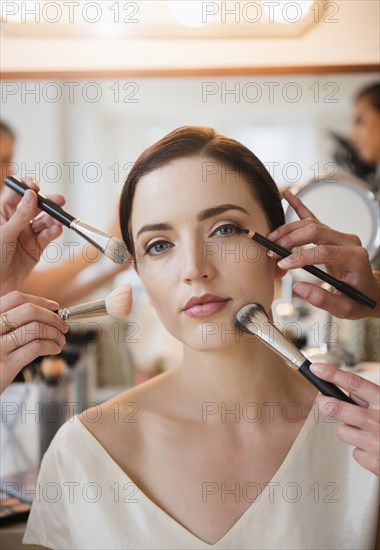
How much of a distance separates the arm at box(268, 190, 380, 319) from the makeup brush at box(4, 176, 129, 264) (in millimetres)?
200

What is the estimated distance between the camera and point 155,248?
0.86 metres

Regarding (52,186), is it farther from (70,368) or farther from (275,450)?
(275,450)

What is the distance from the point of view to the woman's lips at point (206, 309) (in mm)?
839

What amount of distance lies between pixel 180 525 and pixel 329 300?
13.8 inches

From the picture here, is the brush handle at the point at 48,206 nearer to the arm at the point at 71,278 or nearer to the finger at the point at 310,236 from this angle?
the arm at the point at 71,278

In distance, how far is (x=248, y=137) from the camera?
1.79 metres

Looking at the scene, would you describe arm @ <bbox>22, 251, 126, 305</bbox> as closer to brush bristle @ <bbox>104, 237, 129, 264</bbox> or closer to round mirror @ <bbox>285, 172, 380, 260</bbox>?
brush bristle @ <bbox>104, 237, 129, 264</bbox>

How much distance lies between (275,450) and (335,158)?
1.55 meters

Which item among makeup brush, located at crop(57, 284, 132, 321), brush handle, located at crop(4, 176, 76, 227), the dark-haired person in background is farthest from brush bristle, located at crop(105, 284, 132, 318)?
the dark-haired person in background

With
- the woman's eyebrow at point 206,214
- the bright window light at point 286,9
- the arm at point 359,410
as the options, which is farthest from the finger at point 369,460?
the bright window light at point 286,9

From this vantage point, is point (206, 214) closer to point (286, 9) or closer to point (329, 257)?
point (329, 257)

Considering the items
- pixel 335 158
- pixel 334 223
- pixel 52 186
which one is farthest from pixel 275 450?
pixel 335 158

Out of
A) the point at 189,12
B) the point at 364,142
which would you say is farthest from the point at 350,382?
the point at 364,142

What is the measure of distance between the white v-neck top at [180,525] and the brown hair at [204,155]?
29cm
